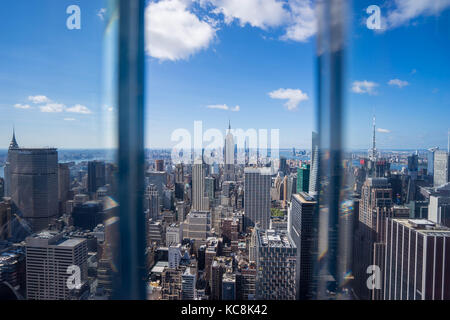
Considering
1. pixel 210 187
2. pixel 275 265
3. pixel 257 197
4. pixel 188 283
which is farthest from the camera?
pixel 210 187

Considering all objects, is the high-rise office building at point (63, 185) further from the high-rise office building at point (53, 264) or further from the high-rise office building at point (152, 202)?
the high-rise office building at point (152, 202)

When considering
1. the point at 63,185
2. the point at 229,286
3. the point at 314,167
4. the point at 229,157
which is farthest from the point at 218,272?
the point at 63,185

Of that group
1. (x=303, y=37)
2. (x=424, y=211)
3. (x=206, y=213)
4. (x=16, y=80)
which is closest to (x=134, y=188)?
(x=206, y=213)

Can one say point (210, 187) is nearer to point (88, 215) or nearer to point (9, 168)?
point (88, 215)

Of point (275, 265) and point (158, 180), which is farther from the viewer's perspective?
point (275, 265)

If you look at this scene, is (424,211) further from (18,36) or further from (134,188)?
(18,36)

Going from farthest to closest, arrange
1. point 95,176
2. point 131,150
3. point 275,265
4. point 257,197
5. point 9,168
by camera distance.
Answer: point 257,197 < point 275,265 < point 9,168 < point 95,176 < point 131,150

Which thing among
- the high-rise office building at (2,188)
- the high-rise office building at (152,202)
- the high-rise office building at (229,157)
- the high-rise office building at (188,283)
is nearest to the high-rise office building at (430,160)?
the high-rise office building at (229,157)
